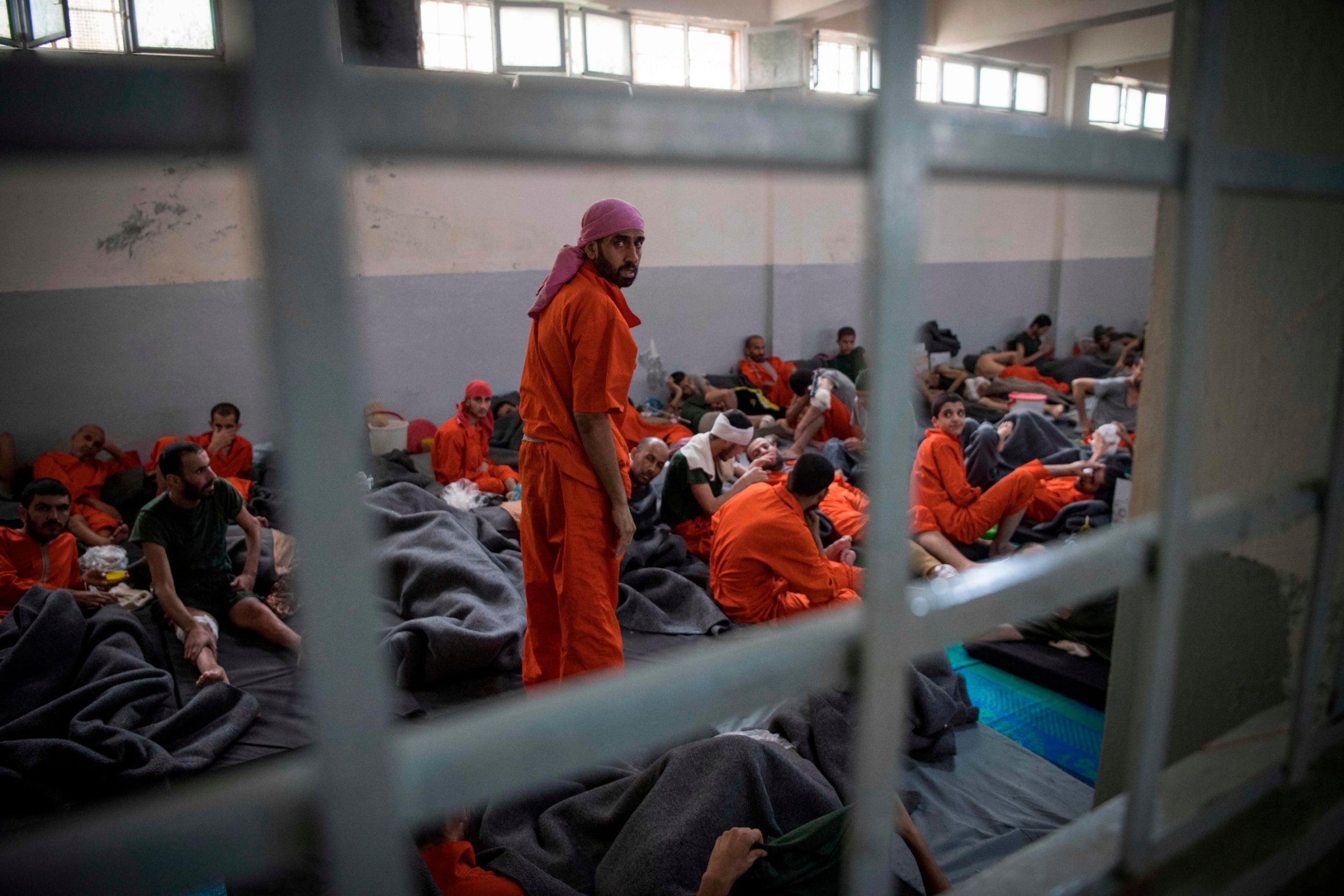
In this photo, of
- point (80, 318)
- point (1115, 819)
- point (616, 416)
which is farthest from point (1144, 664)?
point (80, 318)

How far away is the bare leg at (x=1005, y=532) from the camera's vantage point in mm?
4125

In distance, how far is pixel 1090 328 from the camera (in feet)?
35.8

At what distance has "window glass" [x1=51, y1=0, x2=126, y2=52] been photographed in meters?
5.22

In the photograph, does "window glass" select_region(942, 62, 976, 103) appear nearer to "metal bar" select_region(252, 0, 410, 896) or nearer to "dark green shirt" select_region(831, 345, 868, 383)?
"dark green shirt" select_region(831, 345, 868, 383)

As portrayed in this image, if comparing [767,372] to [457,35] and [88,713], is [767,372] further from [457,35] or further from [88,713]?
[88,713]

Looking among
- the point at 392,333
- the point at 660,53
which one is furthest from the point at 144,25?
the point at 660,53

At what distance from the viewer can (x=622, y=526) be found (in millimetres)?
2277

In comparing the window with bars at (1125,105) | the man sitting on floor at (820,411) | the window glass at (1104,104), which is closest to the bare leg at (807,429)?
the man sitting on floor at (820,411)

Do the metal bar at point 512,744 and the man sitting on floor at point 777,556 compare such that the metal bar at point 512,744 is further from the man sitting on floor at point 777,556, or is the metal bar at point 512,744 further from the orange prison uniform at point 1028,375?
the orange prison uniform at point 1028,375

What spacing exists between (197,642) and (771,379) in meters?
5.69

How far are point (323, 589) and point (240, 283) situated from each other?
21.1 ft

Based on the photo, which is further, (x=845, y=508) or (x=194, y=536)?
(x=845, y=508)

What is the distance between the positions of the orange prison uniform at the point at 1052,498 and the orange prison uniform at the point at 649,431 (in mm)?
2406

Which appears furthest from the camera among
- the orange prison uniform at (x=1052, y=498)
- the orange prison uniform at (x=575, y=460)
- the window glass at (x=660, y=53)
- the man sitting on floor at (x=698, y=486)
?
the window glass at (x=660, y=53)
